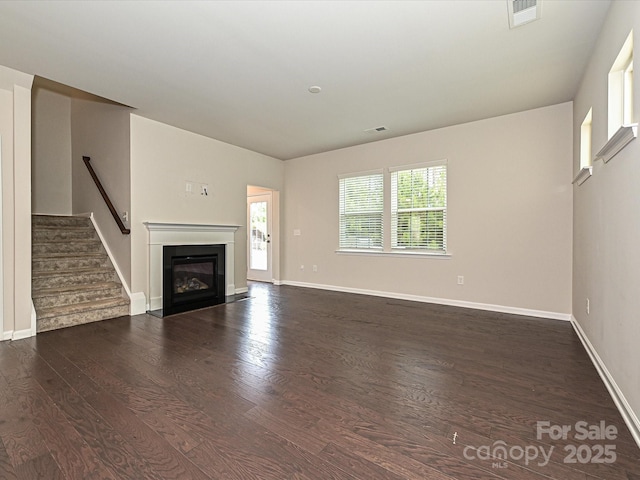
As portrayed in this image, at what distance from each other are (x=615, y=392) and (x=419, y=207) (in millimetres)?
3370

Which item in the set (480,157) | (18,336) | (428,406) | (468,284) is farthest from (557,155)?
(18,336)

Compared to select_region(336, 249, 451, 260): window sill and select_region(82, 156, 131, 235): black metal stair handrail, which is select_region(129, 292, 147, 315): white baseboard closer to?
select_region(82, 156, 131, 235): black metal stair handrail

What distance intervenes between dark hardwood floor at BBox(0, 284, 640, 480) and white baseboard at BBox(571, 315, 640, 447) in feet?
0.15

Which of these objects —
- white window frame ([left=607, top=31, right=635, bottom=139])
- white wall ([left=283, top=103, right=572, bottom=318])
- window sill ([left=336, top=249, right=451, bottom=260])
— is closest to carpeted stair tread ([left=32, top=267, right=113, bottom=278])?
window sill ([left=336, top=249, right=451, bottom=260])

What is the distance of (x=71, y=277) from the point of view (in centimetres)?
411

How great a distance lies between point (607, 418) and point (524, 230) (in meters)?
2.79

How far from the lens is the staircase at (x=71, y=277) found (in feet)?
11.9

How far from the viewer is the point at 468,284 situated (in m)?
4.54

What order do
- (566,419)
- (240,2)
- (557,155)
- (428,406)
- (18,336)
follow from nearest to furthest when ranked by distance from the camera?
(566,419)
(428,406)
(240,2)
(18,336)
(557,155)

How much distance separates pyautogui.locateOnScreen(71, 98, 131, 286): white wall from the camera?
430 cm

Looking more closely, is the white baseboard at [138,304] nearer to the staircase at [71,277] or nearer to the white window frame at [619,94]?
the staircase at [71,277]

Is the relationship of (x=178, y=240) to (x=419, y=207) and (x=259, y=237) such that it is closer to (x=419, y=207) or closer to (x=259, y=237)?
(x=259, y=237)

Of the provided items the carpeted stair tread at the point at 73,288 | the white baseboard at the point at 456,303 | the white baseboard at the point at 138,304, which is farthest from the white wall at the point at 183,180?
the white baseboard at the point at 456,303

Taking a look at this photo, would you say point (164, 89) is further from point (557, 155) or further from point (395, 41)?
point (557, 155)
